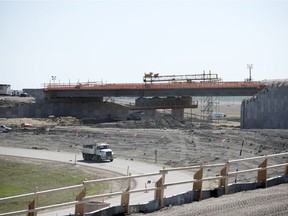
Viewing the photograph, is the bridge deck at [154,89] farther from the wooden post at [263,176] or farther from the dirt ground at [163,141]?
the wooden post at [263,176]

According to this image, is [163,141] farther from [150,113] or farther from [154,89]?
[150,113]

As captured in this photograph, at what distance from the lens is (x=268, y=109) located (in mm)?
63219

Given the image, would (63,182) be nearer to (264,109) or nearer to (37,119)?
(264,109)

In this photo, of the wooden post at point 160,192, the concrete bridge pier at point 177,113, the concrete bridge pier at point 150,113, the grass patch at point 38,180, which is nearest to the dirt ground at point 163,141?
the concrete bridge pier at point 177,113

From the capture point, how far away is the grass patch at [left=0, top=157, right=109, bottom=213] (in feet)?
102

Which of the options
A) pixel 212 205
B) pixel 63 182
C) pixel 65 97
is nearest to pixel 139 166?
pixel 63 182

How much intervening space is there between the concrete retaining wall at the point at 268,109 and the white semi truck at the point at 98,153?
23.5 m

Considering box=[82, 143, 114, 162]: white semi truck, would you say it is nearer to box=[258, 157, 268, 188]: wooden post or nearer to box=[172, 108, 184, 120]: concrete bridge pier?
box=[258, 157, 268, 188]: wooden post

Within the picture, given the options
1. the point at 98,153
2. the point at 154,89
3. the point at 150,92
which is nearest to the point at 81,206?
the point at 98,153

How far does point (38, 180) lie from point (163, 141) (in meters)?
20.5

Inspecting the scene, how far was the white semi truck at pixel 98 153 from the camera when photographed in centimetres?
4822

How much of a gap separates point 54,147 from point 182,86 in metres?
24.6

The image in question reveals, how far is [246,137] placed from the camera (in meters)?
53.4

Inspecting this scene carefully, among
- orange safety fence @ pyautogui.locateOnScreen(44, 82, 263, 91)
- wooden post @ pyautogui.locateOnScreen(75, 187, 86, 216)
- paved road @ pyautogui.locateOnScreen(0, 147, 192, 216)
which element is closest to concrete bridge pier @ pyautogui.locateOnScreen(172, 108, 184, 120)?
orange safety fence @ pyautogui.locateOnScreen(44, 82, 263, 91)
